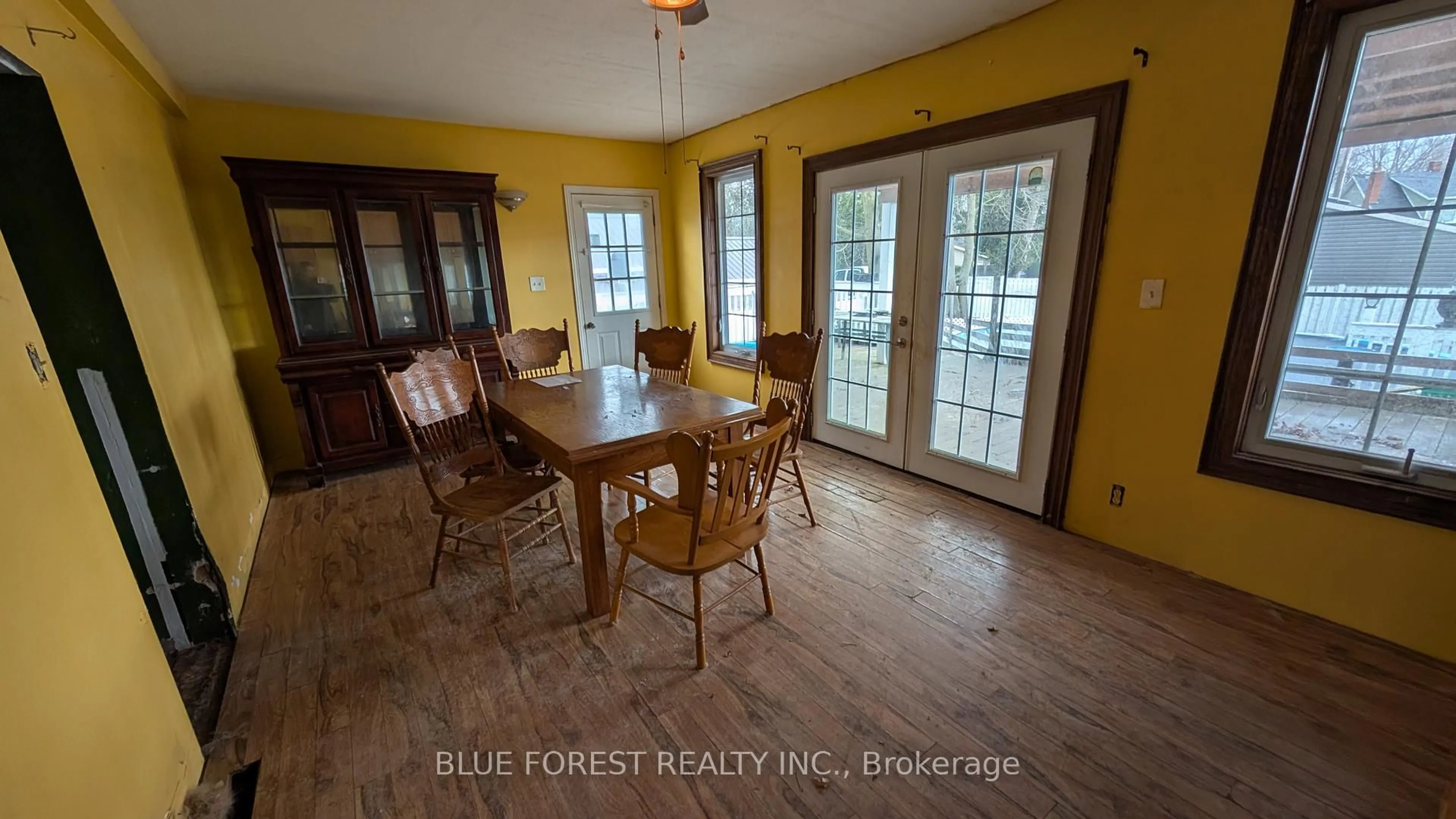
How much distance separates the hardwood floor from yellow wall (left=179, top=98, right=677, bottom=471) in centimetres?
179

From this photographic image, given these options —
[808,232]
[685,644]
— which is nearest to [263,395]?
[685,644]

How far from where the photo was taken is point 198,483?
217 centimetres

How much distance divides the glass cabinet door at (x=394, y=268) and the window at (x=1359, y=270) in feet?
14.8

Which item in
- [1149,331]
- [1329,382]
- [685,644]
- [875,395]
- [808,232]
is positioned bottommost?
[685,644]

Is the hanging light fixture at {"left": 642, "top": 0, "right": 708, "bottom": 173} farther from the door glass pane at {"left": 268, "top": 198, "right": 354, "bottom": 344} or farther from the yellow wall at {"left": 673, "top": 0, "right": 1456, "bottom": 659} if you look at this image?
the door glass pane at {"left": 268, "top": 198, "right": 354, "bottom": 344}

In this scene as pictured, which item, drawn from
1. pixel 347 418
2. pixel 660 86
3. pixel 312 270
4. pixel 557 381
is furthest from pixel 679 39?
pixel 347 418

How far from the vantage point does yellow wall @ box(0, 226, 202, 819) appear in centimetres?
93

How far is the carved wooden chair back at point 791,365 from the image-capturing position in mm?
2650

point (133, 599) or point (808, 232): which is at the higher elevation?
point (808, 232)

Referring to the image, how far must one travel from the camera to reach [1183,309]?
2137 mm

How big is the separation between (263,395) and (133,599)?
9.18ft

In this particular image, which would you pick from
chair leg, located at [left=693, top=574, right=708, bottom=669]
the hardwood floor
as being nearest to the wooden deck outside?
the hardwood floor

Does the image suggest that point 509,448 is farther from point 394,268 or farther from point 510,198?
point 510,198

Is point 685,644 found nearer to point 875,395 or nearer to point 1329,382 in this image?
point 875,395
